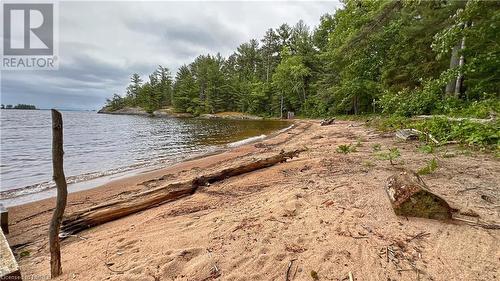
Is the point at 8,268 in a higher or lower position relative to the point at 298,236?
lower

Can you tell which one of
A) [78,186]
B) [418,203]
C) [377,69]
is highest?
[377,69]

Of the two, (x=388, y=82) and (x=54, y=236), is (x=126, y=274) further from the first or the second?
(x=388, y=82)

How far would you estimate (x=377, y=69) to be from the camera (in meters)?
22.0

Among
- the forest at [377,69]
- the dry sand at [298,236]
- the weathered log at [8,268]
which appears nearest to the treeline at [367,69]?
the forest at [377,69]

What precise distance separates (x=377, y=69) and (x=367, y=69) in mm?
933

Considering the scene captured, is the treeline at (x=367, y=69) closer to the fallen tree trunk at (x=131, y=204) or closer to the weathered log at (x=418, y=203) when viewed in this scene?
the weathered log at (x=418, y=203)

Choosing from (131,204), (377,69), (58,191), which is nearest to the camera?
(58,191)

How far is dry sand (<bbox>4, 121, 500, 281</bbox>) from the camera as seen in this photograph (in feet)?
8.09

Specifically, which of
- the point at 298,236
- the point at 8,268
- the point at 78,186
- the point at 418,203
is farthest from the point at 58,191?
the point at 78,186

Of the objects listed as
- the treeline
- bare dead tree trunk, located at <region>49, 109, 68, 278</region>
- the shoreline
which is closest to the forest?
the treeline

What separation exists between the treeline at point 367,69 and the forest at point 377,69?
54mm

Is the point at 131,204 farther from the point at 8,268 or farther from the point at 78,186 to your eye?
the point at 78,186

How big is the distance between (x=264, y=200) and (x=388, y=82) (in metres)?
17.5

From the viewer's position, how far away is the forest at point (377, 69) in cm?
914
